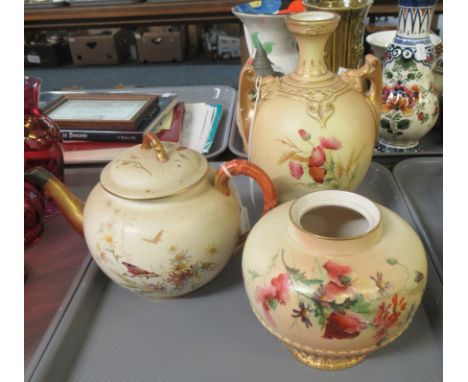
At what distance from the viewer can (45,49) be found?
2461 mm

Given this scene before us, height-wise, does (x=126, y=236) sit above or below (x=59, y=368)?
above

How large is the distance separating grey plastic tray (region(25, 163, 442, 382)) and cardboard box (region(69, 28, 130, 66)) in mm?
1994

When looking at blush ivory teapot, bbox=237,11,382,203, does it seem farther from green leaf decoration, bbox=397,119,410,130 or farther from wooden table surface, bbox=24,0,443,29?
wooden table surface, bbox=24,0,443,29

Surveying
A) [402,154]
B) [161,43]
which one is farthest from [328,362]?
[161,43]

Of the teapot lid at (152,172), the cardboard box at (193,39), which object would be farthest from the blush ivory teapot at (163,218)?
the cardboard box at (193,39)

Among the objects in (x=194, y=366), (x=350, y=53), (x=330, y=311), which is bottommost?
(x=194, y=366)

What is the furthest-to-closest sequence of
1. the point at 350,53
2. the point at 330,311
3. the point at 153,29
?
the point at 153,29 < the point at 350,53 < the point at 330,311

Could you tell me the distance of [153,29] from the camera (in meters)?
2.41

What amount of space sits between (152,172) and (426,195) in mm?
512

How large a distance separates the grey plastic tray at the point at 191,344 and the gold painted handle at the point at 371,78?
0.81ft

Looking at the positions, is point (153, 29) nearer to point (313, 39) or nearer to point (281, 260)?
point (313, 39)

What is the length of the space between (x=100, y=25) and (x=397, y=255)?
84.4 inches

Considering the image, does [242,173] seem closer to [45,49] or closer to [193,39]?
[193,39]

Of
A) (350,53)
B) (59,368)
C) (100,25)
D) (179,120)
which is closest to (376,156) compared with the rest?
(350,53)
